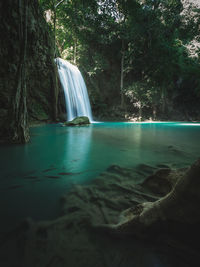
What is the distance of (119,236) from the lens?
102 cm

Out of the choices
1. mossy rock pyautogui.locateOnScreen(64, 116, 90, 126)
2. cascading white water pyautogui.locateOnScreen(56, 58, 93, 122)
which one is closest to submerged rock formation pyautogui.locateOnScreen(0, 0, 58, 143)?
cascading white water pyautogui.locateOnScreen(56, 58, 93, 122)

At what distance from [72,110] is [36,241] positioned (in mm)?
15137

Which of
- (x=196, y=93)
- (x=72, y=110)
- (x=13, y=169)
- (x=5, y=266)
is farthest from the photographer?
(x=196, y=93)

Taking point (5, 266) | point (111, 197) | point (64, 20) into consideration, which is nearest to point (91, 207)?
point (111, 197)

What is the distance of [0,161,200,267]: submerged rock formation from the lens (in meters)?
0.82

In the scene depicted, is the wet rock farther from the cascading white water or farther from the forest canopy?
the forest canopy

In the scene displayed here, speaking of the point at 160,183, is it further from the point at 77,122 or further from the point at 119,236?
the point at 77,122

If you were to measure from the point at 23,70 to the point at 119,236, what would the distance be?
5208 mm

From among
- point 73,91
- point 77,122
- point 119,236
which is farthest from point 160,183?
point 73,91

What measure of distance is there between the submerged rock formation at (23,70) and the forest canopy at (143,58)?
7447 millimetres

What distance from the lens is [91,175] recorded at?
2324 millimetres

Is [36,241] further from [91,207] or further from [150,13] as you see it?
[150,13]

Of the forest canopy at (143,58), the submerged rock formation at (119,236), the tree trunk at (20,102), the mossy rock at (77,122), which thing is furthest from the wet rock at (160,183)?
the forest canopy at (143,58)

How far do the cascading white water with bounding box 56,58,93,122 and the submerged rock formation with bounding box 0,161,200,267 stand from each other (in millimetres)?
14447
